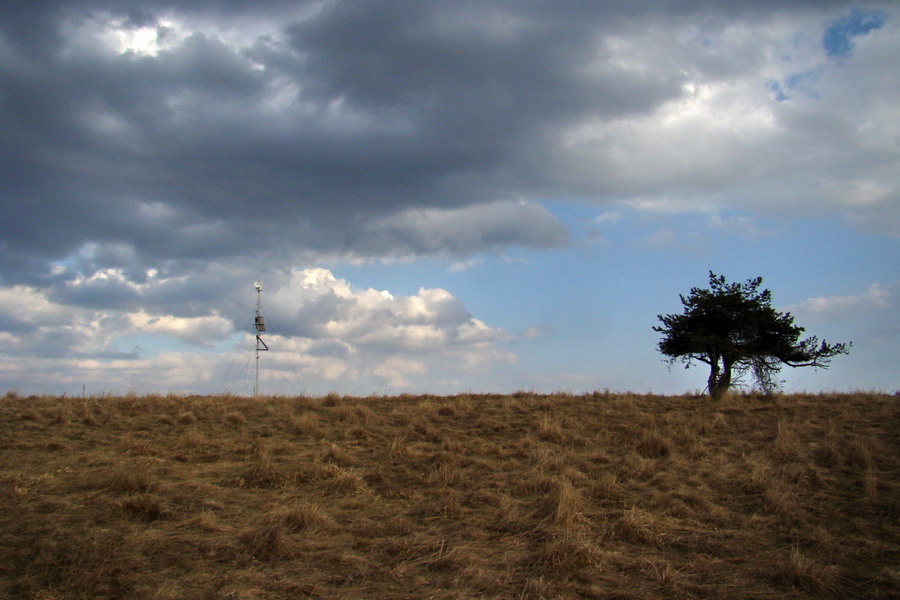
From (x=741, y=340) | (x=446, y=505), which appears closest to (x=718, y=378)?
(x=741, y=340)

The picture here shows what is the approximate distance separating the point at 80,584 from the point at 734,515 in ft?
34.4

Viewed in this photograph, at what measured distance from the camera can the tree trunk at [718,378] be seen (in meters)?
23.4

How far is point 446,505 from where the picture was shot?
1101 centimetres

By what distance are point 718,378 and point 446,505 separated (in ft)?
54.8

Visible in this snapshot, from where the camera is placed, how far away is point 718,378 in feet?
77.9

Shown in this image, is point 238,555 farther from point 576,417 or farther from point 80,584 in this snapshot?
point 576,417

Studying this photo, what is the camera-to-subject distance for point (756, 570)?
856 cm

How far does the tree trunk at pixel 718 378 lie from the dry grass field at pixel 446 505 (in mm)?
4674

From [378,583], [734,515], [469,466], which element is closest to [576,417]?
[469,466]

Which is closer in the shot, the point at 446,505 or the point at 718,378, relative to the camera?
the point at 446,505

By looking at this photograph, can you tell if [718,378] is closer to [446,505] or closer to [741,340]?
[741,340]

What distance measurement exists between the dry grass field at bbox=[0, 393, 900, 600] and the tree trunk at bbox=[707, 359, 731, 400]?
467 centimetres

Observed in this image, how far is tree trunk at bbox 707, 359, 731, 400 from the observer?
76.8 feet

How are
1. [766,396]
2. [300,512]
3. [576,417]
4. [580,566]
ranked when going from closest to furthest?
1. [580,566]
2. [300,512]
3. [576,417]
4. [766,396]
